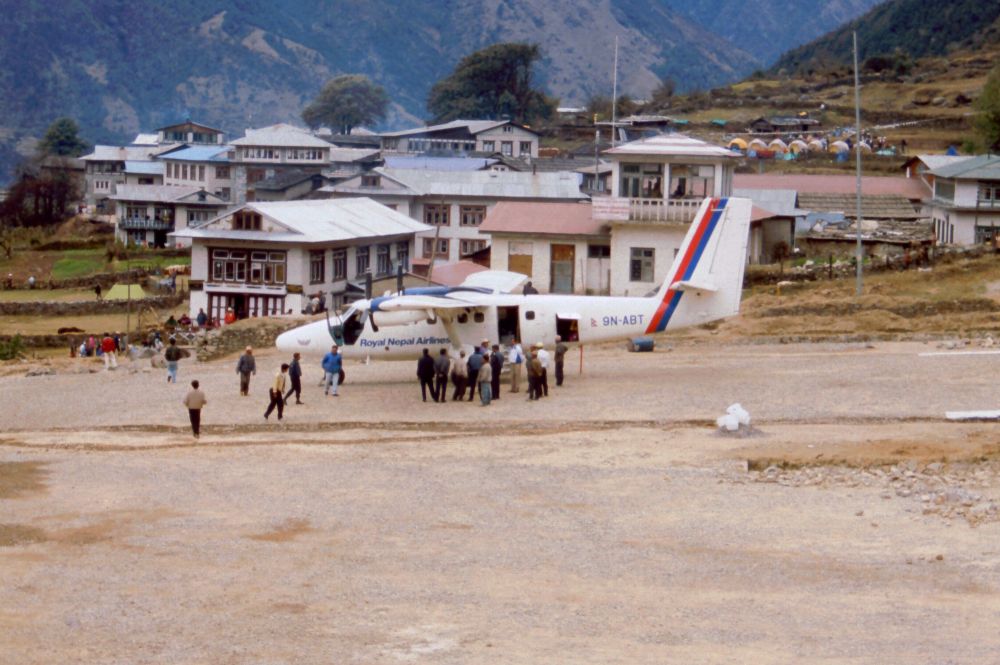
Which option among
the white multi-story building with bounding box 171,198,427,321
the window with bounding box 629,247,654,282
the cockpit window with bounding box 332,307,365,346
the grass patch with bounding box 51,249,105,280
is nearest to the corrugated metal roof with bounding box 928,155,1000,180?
the window with bounding box 629,247,654,282

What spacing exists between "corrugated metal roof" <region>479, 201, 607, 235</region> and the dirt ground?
16.5 m

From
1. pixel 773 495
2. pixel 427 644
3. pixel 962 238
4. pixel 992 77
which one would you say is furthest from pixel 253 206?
pixel 992 77

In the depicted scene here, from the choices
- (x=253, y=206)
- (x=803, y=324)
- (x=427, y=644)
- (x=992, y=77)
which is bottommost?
(x=427, y=644)

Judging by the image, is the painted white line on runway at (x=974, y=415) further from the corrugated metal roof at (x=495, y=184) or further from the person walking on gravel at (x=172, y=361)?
the corrugated metal roof at (x=495, y=184)

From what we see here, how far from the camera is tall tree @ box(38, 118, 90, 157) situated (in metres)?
165

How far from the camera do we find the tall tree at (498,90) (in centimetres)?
16400

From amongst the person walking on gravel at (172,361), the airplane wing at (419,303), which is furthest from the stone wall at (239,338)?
the airplane wing at (419,303)

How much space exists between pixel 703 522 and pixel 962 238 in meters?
41.8

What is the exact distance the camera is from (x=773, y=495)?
25672 millimetres

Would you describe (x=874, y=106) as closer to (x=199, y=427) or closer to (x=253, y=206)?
(x=253, y=206)

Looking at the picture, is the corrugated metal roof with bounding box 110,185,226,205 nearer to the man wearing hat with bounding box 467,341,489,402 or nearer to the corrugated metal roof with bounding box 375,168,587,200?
the corrugated metal roof with bounding box 375,168,587,200

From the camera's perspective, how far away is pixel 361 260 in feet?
208

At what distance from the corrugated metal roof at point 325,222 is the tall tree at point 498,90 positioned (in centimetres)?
9607

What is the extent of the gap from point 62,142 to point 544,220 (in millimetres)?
121708
